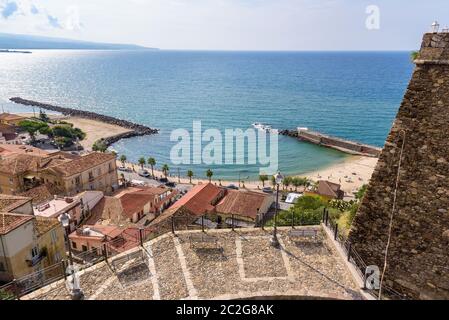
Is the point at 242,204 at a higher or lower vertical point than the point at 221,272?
lower

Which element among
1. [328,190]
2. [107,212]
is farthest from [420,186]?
[328,190]

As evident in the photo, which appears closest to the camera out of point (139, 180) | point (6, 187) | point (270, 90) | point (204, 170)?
point (6, 187)

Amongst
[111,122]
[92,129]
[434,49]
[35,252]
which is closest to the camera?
[434,49]

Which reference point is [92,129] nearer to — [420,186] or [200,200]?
[200,200]

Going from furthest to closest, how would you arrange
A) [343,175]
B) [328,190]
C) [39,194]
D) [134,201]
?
[343,175] → [328,190] → [134,201] → [39,194]

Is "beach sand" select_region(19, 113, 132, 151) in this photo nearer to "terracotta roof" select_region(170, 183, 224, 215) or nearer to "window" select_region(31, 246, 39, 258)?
"terracotta roof" select_region(170, 183, 224, 215)

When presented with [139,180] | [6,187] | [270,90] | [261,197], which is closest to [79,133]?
[139,180]
